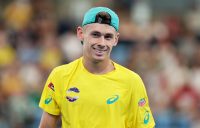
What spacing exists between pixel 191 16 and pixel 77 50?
3.61m

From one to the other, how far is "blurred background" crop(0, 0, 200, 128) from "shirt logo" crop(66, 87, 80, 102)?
5.77m

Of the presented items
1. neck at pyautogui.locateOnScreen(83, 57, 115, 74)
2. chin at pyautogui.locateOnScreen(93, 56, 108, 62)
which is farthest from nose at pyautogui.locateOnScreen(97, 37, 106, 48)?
neck at pyautogui.locateOnScreen(83, 57, 115, 74)

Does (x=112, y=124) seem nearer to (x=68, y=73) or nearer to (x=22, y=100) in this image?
(x=68, y=73)

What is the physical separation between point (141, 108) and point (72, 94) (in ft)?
2.26

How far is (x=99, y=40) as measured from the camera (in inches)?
285

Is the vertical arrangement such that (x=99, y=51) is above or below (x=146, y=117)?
above

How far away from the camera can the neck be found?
293 inches

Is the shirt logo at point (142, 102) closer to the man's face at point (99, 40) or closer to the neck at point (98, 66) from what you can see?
the neck at point (98, 66)

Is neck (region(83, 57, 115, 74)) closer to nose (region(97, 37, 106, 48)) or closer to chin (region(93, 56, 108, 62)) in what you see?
chin (region(93, 56, 108, 62))

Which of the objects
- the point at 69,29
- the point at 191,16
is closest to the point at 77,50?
the point at 69,29

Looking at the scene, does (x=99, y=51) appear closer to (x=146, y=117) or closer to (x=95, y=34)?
(x=95, y=34)

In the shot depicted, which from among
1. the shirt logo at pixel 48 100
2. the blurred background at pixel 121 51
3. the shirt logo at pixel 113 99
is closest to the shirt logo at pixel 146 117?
the shirt logo at pixel 113 99

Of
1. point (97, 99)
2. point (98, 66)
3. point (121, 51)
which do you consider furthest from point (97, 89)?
point (121, 51)

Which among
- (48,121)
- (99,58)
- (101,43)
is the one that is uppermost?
(101,43)
